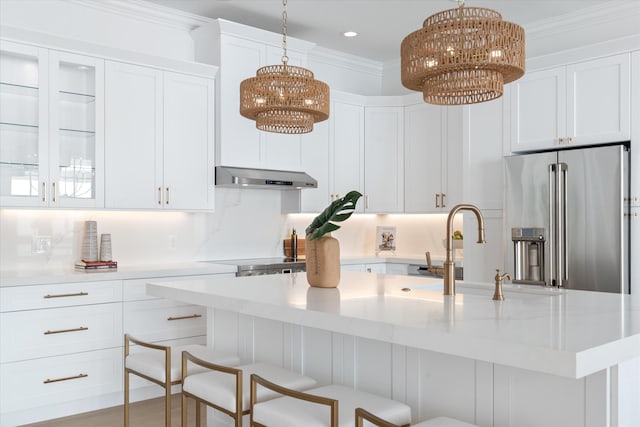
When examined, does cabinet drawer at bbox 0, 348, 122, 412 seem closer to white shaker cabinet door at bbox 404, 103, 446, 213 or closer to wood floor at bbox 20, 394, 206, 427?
wood floor at bbox 20, 394, 206, 427

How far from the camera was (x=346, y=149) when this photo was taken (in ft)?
18.5

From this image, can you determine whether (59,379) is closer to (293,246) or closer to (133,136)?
(133,136)

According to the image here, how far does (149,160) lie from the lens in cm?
425

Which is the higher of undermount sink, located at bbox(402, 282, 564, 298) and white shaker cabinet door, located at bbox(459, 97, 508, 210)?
white shaker cabinet door, located at bbox(459, 97, 508, 210)

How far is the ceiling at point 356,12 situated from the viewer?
452 centimetres

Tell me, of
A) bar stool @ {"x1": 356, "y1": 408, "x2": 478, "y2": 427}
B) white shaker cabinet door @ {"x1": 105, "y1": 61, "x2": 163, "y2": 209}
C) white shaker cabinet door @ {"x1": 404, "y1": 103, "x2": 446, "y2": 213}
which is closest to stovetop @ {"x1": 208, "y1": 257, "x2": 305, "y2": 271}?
white shaker cabinet door @ {"x1": 105, "y1": 61, "x2": 163, "y2": 209}

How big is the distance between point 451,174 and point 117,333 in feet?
10.7

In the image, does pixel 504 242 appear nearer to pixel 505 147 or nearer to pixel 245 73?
pixel 505 147

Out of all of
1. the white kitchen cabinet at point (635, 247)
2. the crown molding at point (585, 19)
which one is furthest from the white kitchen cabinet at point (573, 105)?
the crown molding at point (585, 19)

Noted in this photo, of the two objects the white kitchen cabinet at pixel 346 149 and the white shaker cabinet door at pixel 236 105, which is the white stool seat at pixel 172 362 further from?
the white kitchen cabinet at pixel 346 149

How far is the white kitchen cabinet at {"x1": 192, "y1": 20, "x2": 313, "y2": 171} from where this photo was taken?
181 inches

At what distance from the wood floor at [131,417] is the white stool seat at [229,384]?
140cm

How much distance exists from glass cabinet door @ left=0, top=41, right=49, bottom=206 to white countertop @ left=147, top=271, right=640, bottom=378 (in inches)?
60.6

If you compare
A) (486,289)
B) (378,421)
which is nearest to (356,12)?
(486,289)
